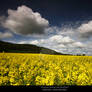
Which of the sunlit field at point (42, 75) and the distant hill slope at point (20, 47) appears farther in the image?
the distant hill slope at point (20, 47)

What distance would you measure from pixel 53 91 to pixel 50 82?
0.64 ft

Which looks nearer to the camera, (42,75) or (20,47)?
(42,75)

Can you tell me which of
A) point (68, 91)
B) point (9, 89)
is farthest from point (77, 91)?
point (9, 89)

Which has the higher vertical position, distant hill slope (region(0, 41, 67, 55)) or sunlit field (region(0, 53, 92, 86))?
distant hill slope (region(0, 41, 67, 55))

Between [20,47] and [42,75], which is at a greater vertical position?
[20,47]

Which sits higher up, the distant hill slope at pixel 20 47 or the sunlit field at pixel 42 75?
the distant hill slope at pixel 20 47

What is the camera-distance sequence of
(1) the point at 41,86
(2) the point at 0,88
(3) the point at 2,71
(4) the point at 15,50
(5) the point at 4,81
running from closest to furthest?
1. (2) the point at 0,88
2. (1) the point at 41,86
3. (5) the point at 4,81
4. (3) the point at 2,71
5. (4) the point at 15,50

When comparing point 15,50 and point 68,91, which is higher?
point 15,50

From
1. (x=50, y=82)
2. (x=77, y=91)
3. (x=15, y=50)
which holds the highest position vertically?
(x=15, y=50)

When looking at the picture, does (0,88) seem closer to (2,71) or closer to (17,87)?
(17,87)

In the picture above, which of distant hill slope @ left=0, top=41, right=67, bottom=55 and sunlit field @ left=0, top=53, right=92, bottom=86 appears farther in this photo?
distant hill slope @ left=0, top=41, right=67, bottom=55

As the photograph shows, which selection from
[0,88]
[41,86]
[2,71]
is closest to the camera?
[0,88]

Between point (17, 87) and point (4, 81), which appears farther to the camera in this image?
point (4, 81)

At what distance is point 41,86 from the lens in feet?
5.67
